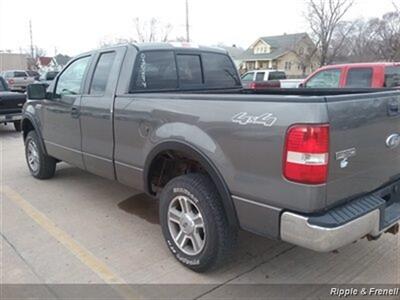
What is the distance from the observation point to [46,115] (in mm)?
5469

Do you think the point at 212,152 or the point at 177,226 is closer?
the point at 212,152

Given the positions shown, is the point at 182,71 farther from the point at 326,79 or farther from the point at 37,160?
the point at 326,79

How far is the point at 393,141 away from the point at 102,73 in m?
3.03

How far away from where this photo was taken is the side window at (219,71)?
4.75 metres

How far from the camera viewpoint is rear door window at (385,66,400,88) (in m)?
8.31

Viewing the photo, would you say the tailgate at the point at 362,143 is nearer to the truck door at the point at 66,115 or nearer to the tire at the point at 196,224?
the tire at the point at 196,224

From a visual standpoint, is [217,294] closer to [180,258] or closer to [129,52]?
[180,258]

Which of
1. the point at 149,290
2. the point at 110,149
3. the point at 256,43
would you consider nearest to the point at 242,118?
Result: the point at 149,290

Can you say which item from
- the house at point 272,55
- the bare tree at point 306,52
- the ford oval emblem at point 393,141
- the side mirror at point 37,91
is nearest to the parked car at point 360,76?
the ford oval emblem at point 393,141

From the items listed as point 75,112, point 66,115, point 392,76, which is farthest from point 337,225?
point 392,76

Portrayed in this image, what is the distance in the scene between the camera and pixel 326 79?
9.25 meters

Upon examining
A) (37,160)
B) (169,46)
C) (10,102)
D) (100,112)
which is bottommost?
(37,160)

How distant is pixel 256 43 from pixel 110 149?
6579 cm

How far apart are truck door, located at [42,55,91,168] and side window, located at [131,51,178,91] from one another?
97 centimetres
